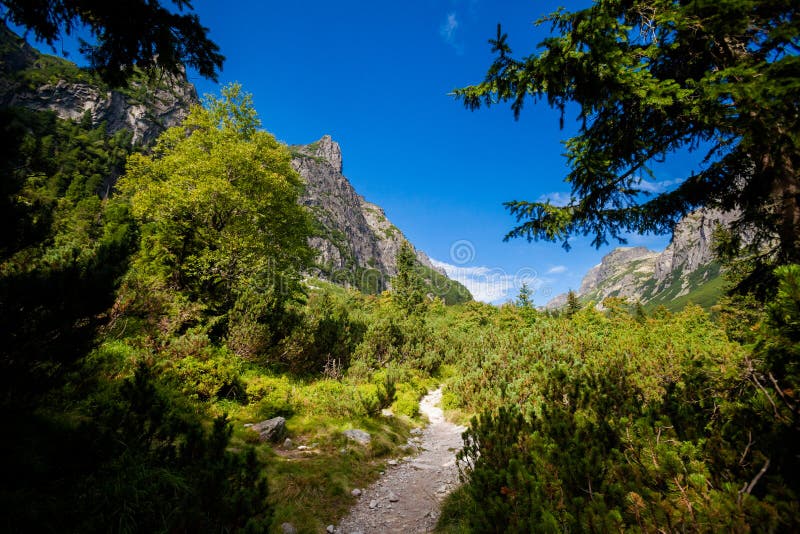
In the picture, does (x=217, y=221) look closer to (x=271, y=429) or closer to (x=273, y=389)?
(x=273, y=389)

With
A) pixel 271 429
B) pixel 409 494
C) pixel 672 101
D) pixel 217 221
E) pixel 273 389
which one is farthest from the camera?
pixel 217 221

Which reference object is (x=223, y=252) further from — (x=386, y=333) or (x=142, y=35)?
(x=142, y=35)

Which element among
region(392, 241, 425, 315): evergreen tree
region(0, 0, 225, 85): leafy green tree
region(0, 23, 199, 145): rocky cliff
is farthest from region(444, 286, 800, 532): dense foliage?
region(0, 23, 199, 145): rocky cliff

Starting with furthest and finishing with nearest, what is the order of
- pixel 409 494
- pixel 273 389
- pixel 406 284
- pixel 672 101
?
pixel 406 284
pixel 273 389
pixel 409 494
pixel 672 101

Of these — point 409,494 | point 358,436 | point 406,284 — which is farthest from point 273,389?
point 406,284

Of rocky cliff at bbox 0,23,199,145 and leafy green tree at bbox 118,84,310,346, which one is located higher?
rocky cliff at bbox 0,23,199,145

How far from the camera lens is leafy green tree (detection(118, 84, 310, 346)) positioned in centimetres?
1189

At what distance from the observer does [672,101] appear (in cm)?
401

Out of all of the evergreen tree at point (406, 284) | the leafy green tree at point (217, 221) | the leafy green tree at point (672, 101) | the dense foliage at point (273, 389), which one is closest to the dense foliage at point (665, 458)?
the dense foliage at point (273, 389)

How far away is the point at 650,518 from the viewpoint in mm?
2465

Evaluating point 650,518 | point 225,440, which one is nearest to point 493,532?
point 650,518

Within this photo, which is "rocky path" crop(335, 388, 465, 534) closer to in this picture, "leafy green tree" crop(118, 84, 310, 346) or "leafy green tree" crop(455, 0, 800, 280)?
"leafy green tree" crop(455, 0, 800, 280)

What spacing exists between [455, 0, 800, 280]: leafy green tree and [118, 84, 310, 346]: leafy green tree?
10.1m

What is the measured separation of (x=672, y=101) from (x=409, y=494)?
7.31 meters
